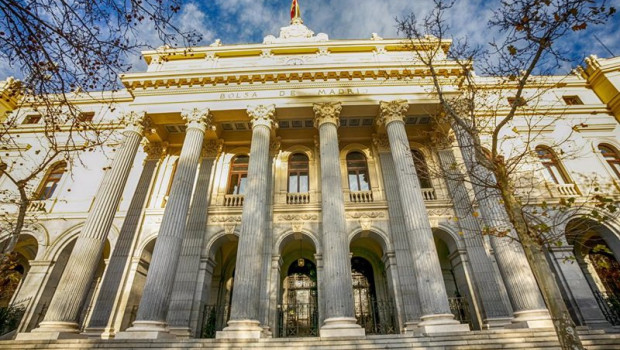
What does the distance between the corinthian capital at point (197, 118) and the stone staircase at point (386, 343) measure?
803cm

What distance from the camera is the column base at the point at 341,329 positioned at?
27.6 ft

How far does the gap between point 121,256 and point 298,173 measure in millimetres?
8494

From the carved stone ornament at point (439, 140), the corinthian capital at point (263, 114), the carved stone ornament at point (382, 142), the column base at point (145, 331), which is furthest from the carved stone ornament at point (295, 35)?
the column base at point (145, 331)

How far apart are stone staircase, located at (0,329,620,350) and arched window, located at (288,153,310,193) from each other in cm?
761

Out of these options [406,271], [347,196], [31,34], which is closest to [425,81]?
[347,196]

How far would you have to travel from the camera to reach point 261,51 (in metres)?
15.6

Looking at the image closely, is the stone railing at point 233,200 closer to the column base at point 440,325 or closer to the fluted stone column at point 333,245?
the fluted stone column at point 333,245

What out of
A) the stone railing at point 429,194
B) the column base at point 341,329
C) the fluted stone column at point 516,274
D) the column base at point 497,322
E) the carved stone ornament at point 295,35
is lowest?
the column base at point 341,329

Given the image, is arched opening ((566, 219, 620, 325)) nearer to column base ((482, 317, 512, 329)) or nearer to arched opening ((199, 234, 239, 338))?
column base ((482, 317, 512, 329))

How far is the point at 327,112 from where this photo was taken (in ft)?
42.2

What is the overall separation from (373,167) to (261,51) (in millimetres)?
8259

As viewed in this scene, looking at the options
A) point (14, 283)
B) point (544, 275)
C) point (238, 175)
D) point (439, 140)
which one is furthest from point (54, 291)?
point (439, 140)

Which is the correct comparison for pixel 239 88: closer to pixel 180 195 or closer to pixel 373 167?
pixel 180 195

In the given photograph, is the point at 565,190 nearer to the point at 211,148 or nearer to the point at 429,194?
the point at 429,194
